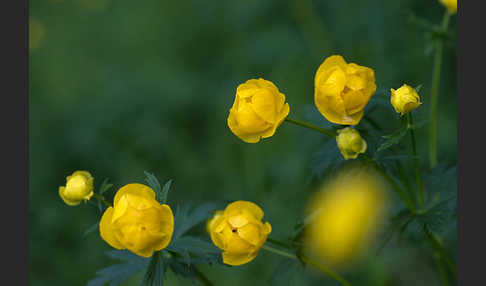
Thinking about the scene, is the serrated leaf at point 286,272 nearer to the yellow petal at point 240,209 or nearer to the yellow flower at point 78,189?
the yellow petal at point 240,209

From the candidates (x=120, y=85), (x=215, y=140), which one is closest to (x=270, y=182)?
(x=215, y=140)

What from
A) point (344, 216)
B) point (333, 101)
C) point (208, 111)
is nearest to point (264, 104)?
point (333, 101)

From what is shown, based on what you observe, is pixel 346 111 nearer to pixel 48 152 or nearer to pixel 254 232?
pixel 254 232

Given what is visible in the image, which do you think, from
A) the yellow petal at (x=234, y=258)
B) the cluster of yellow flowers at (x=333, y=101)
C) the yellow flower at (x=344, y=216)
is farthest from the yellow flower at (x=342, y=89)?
the yellow petal at (x=234, y=258)

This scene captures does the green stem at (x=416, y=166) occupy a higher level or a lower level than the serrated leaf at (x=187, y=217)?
higher

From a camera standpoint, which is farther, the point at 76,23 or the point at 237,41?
the point at 76,23

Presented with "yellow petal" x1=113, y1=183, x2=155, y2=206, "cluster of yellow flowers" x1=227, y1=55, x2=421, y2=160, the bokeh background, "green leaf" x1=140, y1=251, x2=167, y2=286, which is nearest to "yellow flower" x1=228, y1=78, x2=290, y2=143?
"cluster of yellow flowers" x1=227, y1=55, x2=421, y2=160
